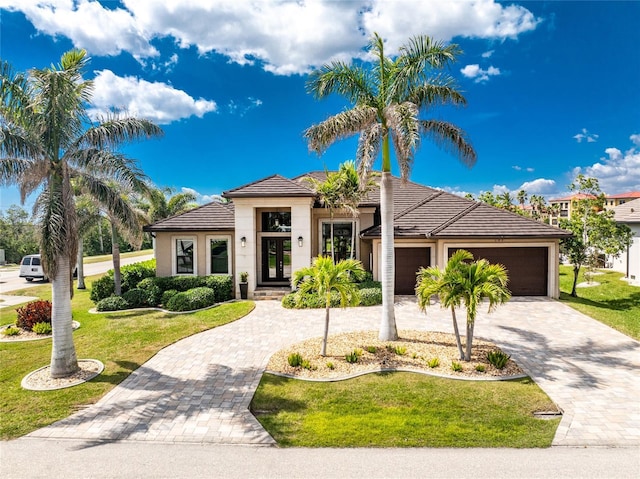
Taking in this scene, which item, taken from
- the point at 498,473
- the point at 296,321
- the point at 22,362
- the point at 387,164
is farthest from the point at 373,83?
the point at 22,362

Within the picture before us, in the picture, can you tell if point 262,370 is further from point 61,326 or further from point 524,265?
point 524,265

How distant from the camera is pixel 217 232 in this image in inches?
740

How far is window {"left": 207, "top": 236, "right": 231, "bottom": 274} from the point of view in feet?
62.1

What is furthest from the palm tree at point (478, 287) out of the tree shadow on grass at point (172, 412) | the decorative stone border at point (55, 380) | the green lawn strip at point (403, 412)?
the decorative stone border at point (55, 380)

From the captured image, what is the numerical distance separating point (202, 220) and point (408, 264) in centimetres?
1158

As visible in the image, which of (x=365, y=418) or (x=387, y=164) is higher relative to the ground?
(x=387, y=164)

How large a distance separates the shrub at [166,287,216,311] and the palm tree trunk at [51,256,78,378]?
6.43 m

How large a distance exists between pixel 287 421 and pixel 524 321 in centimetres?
1066

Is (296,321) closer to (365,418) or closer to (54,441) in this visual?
(365,418)

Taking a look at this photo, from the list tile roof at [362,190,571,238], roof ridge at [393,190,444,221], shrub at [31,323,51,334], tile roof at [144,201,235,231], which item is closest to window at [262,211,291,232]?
tile roof at [144,201,235,231]

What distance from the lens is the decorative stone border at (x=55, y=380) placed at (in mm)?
8234

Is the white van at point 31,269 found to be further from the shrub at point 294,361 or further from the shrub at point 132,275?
the shrub at point 294,361

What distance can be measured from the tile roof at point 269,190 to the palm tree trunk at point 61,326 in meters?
9.13

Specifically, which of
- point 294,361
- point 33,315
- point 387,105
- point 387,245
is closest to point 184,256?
point 33,315
